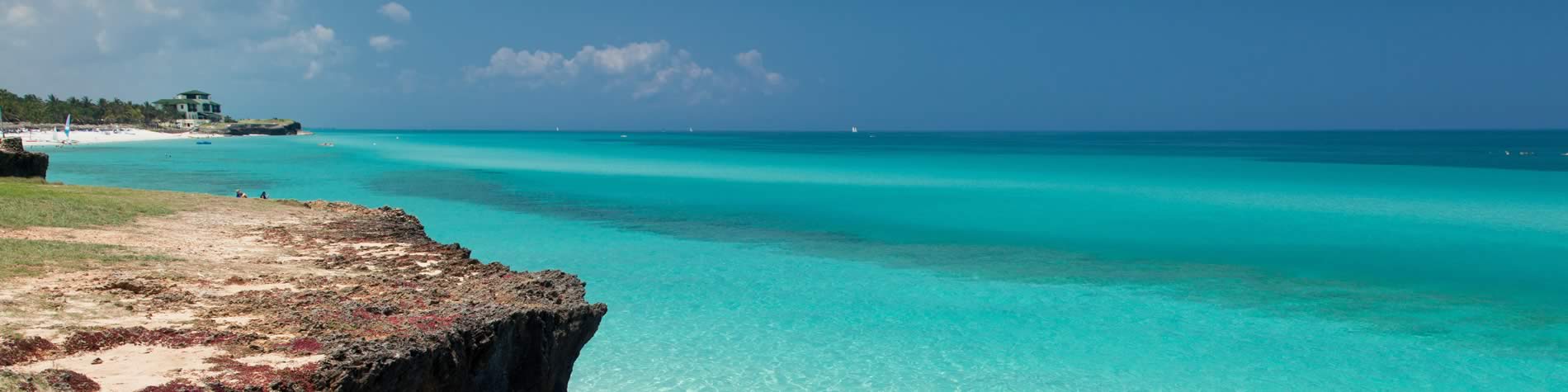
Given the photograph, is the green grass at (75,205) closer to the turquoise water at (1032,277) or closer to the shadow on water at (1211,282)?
the turquoise water at (1032,277)

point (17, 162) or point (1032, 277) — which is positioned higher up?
point (17, 162)

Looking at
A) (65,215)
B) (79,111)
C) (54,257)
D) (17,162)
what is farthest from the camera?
(79,111)

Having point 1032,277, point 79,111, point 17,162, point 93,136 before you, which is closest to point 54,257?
point 17,162

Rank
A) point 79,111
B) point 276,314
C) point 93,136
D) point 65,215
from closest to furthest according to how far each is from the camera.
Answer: point 276,314
point 65,215
point 93,136
point 79,111

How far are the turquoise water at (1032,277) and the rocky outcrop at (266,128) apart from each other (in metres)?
111

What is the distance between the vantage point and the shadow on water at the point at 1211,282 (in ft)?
61.0

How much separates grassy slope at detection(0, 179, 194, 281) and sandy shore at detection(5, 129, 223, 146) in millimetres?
85666

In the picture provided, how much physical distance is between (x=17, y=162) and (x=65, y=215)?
12245 mm

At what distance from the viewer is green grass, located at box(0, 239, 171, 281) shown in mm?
11719

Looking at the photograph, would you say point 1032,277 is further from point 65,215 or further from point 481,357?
point 65,215

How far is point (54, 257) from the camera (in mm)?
12773

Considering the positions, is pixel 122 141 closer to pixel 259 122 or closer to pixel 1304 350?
pixel 259 122

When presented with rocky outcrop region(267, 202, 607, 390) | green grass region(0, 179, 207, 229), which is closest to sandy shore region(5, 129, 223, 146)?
green grass region(0, 179, 207, 229)

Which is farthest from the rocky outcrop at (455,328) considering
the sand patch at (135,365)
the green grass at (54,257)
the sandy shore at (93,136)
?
the sandy shore at (93,136)
